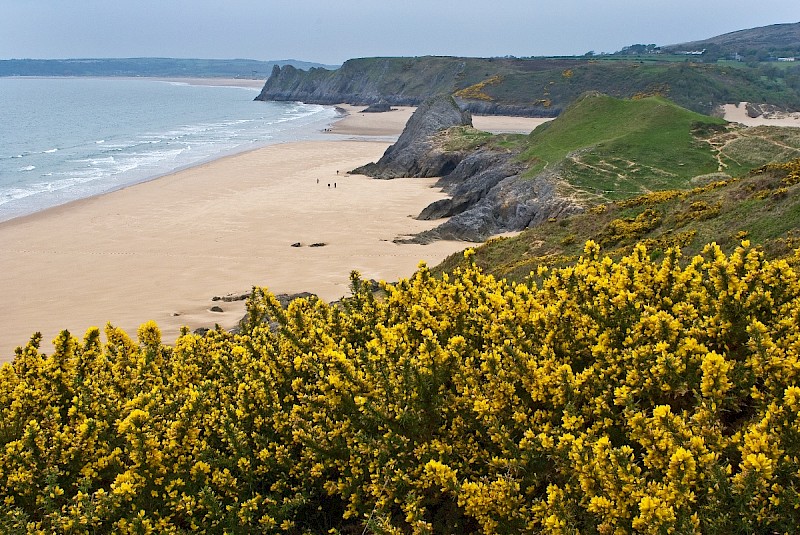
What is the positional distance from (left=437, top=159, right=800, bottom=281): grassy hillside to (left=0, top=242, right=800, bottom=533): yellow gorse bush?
6909mm

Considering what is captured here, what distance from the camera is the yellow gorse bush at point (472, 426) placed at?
4688 millimetres

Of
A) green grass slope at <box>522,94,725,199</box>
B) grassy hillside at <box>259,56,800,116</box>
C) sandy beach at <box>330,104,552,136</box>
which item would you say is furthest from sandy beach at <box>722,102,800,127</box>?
green grass slope at <box>522,94,725,199</box>

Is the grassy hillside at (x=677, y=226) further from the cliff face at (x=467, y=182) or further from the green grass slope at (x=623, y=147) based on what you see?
the green grass slope at (x=623, y=147)

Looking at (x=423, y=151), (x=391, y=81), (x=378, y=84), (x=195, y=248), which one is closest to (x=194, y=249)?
(x=195, y=248)

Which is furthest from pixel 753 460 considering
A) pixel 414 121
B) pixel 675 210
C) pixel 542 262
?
pixel 414 121

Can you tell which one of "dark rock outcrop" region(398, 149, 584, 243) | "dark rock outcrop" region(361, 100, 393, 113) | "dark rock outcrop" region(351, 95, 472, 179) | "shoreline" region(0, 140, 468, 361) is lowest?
"shoreline" region(0, 140, 468, 361)

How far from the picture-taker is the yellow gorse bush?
4.69m

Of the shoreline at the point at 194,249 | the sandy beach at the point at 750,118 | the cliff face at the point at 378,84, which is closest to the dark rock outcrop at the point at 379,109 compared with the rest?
the cliff face at the point at 378,84

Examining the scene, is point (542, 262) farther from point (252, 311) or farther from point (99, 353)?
point (99, 353)

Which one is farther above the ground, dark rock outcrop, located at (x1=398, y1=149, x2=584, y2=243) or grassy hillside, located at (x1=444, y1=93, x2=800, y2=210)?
grassy hillside, located at (x1=444, y1=93, x2=800, y2=210)

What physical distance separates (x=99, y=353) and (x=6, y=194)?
5317 centimetres

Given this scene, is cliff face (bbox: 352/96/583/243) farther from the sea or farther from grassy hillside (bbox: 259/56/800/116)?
grassy hillside (bbox: 259/56/800/116)

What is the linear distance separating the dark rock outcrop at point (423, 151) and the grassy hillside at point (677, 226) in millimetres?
34925

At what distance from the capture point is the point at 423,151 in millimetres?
61906
